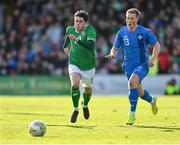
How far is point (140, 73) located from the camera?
1566 cm

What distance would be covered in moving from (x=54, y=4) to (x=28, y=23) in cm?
212

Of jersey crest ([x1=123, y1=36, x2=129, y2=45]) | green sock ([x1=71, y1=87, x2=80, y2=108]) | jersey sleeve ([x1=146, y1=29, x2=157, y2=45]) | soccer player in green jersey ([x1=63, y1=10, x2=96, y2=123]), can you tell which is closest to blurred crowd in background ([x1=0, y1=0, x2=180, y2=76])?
soccer player in green jersey ([x1=63, y1=10, x2=96, y2=123])

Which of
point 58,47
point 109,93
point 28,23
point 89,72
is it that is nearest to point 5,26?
point 28,23

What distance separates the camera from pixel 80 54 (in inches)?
647

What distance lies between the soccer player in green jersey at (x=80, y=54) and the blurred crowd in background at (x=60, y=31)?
18.9 meters

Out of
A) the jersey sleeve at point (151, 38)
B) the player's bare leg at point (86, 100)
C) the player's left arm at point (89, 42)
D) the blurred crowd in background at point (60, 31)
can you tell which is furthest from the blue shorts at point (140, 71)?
the blurred crowd in background at point (60, 31)

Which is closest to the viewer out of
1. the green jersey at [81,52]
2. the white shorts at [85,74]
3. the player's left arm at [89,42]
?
the player's left arm at [89,42]

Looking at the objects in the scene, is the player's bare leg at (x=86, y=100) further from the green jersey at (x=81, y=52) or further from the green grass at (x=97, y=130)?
the green jersey at (x=81, y=52)

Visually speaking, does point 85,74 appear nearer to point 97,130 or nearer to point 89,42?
point 89,42

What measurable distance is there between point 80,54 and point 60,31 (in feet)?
68.3

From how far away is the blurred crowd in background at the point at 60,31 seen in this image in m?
35.9

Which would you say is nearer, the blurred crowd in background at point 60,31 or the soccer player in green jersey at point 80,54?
the soccer player in green jersey at point 80,54

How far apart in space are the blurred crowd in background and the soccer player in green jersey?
18.9m

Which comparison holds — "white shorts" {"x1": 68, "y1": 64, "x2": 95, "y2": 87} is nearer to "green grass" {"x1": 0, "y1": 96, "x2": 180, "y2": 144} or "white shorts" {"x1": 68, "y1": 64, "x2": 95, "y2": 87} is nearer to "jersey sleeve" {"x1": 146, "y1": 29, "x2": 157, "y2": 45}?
"green grass" {"x1": 0, "y1": 96, "x2": 180, "y2": 144}
